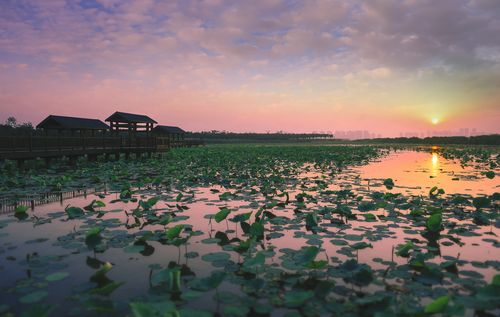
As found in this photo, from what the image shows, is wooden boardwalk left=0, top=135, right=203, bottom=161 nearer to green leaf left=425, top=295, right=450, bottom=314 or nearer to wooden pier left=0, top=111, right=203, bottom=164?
wooden pier left=0, top=111, right=203, bottom=164

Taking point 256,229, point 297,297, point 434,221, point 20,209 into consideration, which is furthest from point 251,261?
point 20,209

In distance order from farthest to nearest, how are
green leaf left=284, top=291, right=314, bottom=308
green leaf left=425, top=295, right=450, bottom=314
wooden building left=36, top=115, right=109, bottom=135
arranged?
1. wooden building left=36, top=115, right=109, bottom=135
2. green leaf left=284, top=291, right=314, bottom=308
3. green leaf left=425, top=295, right=450, bottom=314

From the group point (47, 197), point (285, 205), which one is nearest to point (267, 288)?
point (285, 205)

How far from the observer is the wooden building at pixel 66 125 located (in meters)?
23.5

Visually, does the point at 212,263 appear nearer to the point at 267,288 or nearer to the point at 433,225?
the point at 267,288

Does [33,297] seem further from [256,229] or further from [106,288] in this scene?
[256,229]

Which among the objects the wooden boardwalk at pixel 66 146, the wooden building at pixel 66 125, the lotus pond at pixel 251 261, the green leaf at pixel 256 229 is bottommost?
the lotus pond at pixel 251 261

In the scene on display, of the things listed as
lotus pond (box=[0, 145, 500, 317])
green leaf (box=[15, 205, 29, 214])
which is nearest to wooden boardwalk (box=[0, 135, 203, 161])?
lotus pond (box=[0, 145, 500, 317])

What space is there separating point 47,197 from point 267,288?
7.45 m

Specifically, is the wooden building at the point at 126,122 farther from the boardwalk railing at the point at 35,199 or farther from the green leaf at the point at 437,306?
the green leaf at the point at 437,306

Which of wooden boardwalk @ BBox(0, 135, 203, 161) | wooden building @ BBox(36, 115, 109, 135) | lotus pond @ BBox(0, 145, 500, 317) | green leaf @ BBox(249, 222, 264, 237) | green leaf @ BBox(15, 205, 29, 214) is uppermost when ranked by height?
wooden building @ BBox(36, 115, 109, 135)

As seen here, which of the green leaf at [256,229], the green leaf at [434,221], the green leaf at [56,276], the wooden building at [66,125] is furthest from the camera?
the wooden building at [66,125]

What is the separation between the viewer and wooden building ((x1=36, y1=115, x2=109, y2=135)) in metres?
23.5

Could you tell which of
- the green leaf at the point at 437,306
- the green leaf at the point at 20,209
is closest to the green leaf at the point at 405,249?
the green leaf at the point at 437,306
